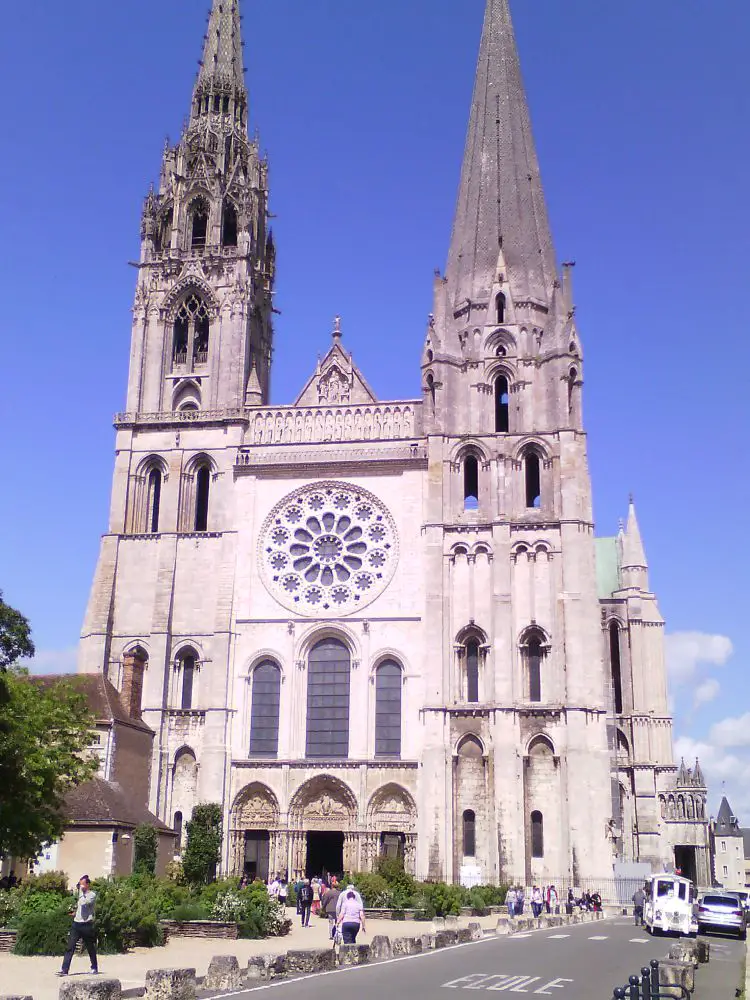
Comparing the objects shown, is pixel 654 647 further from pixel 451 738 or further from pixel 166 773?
pixel 166 773

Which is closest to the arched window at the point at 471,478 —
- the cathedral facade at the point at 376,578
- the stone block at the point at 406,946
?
the cathedral facade at the point at 376,578

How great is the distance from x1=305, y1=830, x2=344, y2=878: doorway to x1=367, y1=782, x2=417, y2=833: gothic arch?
1.65 m

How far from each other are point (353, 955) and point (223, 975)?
404 centimetres

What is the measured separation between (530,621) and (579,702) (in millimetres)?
3627

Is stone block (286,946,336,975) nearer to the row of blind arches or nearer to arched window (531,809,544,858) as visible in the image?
arched window (531,809,544,858)

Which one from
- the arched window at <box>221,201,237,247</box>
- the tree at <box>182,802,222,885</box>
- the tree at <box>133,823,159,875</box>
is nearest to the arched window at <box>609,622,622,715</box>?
the tree at <box>182,802,222,885</box>

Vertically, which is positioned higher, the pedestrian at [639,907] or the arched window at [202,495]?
the arched window at [202,495]

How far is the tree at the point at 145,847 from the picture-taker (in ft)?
123

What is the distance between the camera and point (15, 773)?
25531 millimetres

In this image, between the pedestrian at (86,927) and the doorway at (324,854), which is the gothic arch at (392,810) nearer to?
the doorway at (324,854)

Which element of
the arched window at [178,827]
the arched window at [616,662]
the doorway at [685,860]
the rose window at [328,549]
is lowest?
the doorway at [685,860]

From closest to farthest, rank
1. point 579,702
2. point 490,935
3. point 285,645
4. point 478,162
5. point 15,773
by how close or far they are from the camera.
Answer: point 15,773 → point 490,935 → point 579,702 → point 285,645 → point 478,162

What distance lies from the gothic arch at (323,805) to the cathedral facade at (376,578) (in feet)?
0.36

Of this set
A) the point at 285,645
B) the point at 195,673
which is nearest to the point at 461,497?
the point at 285,645
